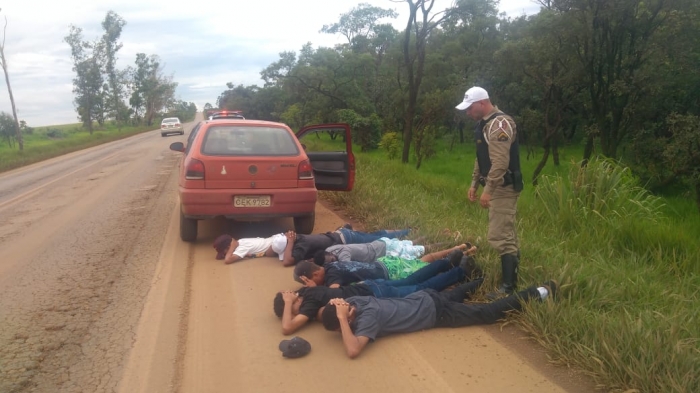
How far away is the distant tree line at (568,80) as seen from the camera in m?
14.2

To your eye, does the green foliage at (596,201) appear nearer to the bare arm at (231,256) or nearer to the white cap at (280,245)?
the white cap at (280,245)

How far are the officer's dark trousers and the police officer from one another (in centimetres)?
30

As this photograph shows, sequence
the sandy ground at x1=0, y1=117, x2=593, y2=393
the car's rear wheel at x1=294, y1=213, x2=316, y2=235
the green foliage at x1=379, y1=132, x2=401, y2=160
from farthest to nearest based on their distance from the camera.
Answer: the green foliage at x1=379, y1=132, x2=401, y2=160
the car's rear wheel at x1=294, y1=213, x2=316, y2=235
the sandy ground at x1=0, y1=117, x2=593, y2=393

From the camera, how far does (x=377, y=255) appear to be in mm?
5312

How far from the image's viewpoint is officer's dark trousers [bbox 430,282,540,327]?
3.96 metres

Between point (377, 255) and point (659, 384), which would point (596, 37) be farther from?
point (659, 384)

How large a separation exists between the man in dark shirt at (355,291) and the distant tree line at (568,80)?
913 centimetres

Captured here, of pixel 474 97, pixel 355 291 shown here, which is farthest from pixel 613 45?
pixel 355 291

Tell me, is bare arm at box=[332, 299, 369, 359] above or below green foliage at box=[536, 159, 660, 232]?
below

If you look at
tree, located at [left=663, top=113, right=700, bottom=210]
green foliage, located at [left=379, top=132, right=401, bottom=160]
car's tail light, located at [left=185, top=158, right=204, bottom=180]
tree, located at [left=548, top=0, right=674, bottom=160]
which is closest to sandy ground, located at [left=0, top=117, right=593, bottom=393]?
car's tail light, located at [left=185, top=158, right=204, bottom=180]

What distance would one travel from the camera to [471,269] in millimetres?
4641

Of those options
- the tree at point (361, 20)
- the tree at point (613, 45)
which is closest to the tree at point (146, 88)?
the tree at point (361, 20)

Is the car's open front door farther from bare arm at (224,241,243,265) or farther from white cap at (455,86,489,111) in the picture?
white cap at (455,86,489,111)

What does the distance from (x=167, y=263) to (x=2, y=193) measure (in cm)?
878
